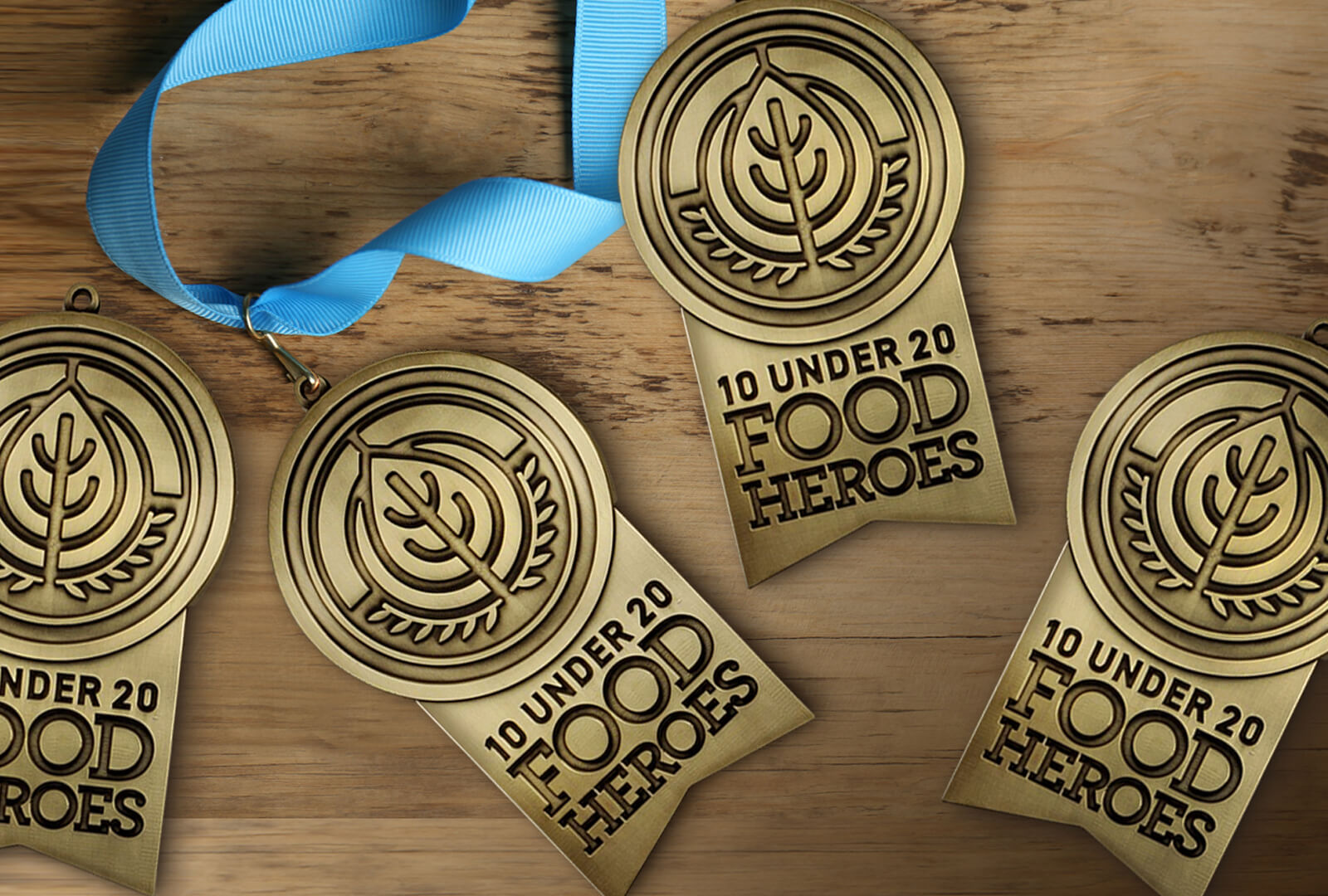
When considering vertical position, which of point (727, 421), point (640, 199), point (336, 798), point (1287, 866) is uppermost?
point (640, 199)

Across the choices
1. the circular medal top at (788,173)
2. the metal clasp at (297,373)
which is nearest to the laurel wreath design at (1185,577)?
the circular medal top at (788,173)

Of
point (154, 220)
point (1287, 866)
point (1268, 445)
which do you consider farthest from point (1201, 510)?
point (154, 220)

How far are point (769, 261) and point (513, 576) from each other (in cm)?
35

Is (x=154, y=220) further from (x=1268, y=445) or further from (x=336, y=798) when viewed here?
(x=1268, y=445)

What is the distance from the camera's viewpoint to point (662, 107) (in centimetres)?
83

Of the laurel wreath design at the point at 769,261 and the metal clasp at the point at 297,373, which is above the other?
the laurel wreath design at the point at 769,261

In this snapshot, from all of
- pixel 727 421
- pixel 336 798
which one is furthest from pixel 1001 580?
pixel 336 798

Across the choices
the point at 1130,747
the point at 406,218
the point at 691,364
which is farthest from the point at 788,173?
the point at 1130,747

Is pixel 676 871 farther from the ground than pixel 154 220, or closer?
closer

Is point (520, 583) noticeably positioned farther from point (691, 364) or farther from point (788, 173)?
point (788, 173)

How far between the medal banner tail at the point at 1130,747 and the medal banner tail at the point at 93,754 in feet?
2.26

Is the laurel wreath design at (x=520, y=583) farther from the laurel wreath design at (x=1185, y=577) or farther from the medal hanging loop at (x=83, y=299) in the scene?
the laurel wreath design at (x=1185, y=577)

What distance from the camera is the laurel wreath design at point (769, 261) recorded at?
0.83 metres

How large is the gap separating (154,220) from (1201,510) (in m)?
0.90
